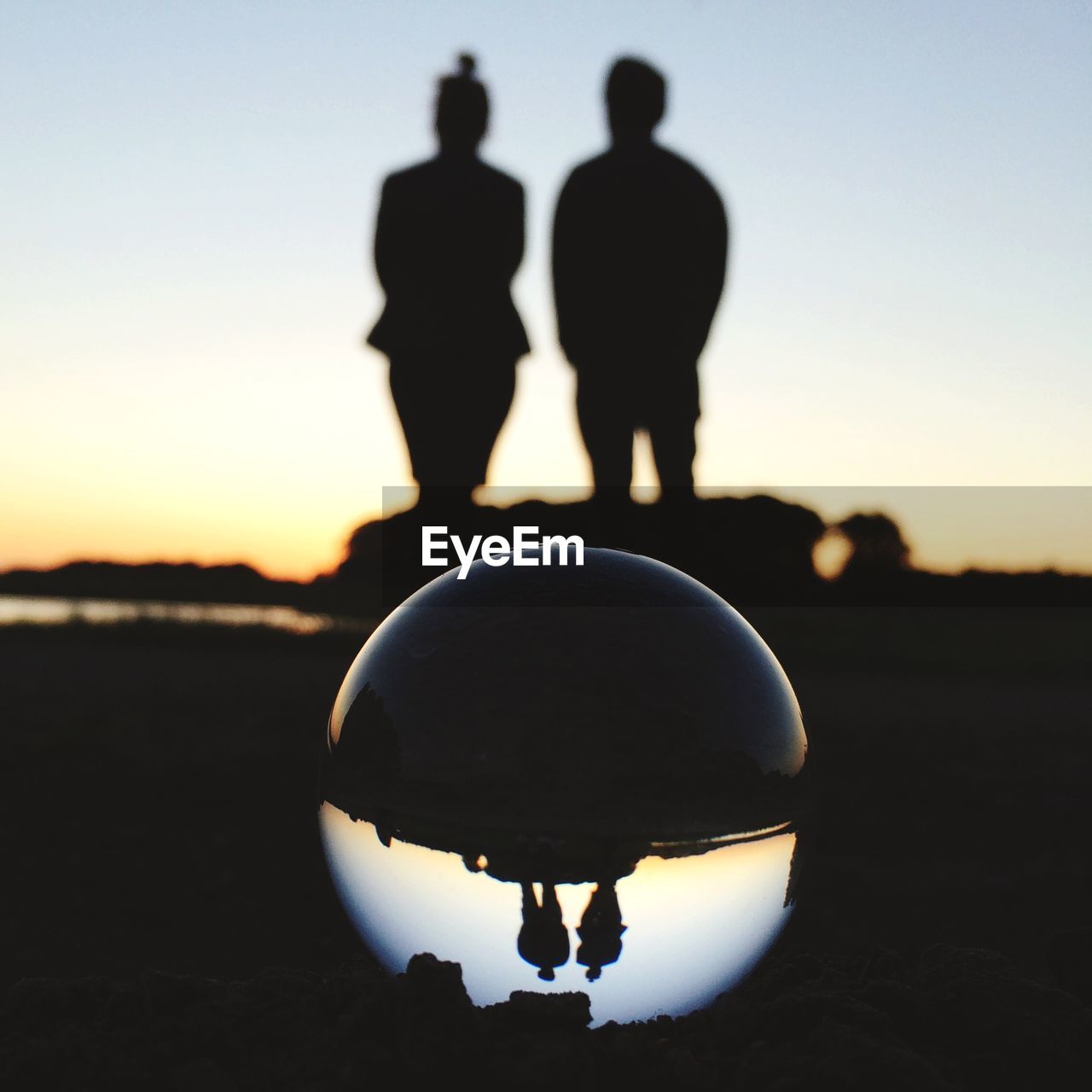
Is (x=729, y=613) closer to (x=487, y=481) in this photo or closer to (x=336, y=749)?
(x=336, y=749)

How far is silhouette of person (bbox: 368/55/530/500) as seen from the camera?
8508 mm

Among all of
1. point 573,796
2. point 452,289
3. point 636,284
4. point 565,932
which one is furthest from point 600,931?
point 452,289

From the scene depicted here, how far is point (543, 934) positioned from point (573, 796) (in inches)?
15.2

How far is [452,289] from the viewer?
855 cm

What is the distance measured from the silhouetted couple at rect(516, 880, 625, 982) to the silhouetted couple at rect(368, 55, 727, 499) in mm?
6323

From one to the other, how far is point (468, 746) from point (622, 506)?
6.25 meters

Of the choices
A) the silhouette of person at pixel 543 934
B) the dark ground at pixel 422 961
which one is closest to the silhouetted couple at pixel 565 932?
the silhouette of person at pixel 543 934

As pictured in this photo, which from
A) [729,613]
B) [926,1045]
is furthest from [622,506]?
[926,1045]

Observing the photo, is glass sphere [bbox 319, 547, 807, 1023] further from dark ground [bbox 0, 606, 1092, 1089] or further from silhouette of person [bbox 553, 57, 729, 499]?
silhouette of person [bbox 553, 57, 729, 499]

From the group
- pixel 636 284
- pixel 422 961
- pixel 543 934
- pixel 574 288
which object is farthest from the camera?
pixel 574 288

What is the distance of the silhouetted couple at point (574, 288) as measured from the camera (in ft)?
27.2

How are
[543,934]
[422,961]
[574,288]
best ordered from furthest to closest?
[574,288] → [543,934] → [422,961]

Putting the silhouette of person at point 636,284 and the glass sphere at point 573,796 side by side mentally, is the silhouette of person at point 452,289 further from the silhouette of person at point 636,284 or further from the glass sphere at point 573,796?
the glass sphere at point 573,796

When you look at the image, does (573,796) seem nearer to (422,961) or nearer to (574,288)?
(422,961)
